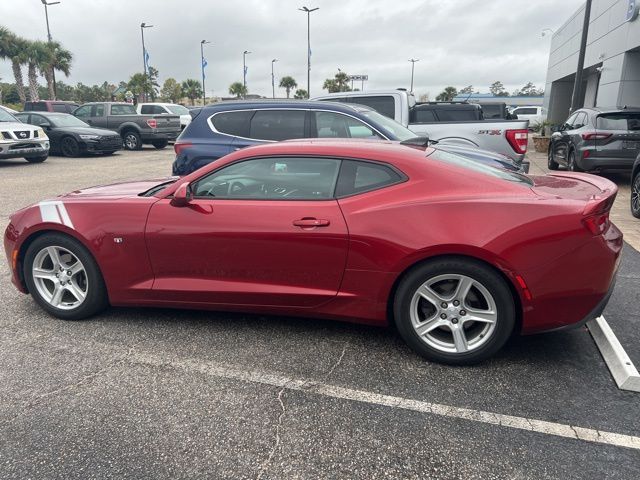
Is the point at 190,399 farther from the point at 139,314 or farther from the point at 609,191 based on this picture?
the point at 609,191

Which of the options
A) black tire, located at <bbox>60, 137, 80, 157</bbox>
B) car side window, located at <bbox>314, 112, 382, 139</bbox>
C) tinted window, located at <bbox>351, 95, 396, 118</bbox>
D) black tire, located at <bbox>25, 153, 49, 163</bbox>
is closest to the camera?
car side window, located at <bbox>314, 112, 382, 139</bbox>

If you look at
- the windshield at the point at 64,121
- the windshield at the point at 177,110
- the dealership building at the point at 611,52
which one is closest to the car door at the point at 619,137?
the dealership building at the point at 611,52

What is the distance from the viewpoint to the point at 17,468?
233 cm

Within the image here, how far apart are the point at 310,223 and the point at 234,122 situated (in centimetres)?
358

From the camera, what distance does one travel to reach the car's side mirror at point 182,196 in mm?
3498

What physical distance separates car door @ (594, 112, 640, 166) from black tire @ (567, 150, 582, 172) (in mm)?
667

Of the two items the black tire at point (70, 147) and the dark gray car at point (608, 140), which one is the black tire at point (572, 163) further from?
the black tire at point (70, 147)

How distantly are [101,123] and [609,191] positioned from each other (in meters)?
19.8

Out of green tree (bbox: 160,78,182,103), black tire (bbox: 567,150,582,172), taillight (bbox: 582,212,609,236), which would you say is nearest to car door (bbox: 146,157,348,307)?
taillight (bbox: 582,212,609,236)

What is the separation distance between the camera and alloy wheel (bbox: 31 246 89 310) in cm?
386

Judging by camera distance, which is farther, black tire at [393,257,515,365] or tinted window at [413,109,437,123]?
tinted window at [413,109,437,123]

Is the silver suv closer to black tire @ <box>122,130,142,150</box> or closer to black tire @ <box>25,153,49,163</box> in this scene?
black tire @ <box>25,153,49,163</box>

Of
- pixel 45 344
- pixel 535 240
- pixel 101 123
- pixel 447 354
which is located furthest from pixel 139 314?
pixel 101 123

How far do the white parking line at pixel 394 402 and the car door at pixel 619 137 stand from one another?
846 cm
